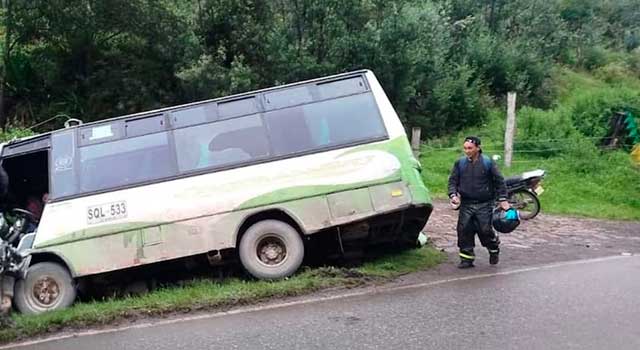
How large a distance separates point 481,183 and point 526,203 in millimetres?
4900

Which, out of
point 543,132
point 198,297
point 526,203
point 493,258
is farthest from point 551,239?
point 543,132

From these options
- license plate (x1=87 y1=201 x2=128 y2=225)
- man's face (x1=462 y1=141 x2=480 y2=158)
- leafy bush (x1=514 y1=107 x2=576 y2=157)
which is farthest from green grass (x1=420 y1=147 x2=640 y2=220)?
license plate (x1=87 y1=201 x2=128 y2=225)

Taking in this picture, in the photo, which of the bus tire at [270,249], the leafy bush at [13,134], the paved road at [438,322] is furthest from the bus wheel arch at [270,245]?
the leafy bush at [13,134]

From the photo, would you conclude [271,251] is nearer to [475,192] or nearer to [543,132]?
[475,192]

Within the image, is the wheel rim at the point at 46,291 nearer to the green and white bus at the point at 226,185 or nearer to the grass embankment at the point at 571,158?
the green and white bus at the point at 226,185

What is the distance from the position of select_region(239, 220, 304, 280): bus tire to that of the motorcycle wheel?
6054mm

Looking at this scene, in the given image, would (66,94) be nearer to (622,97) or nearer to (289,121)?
(289,121)

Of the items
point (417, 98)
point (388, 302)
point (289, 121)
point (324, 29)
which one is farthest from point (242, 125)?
point (417, 98)

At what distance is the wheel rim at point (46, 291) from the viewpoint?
8.71 meters

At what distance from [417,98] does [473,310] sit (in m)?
17.5

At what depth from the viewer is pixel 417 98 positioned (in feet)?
79.9

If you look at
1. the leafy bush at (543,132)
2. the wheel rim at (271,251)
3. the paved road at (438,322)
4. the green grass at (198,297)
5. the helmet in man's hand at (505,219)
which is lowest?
the paved road at (438,322)

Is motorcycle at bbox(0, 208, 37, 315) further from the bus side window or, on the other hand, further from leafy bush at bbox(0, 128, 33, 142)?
leafy bush at bbox(0, 128, 33, 142)

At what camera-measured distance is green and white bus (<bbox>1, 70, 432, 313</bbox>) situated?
8805mm
